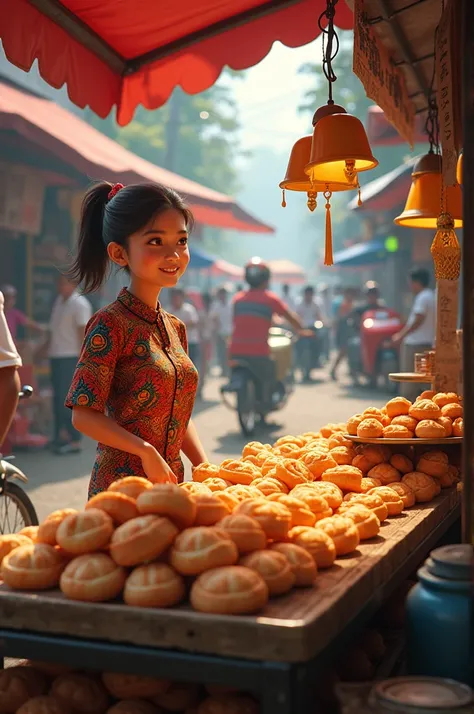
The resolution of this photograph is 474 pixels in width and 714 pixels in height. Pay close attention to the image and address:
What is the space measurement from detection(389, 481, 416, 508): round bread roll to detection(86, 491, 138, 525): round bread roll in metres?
1.34

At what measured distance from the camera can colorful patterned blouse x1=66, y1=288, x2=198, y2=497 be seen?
3.08 metres

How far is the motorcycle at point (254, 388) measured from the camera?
463 inches

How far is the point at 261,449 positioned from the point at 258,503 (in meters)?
1.45

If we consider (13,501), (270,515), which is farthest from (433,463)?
(13,501)

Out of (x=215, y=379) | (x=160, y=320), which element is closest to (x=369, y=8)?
(x=160, y=320)

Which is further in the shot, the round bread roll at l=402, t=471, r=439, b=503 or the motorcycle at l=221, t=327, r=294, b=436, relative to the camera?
the motorcycle at l=221, t=327, r=294, b=436

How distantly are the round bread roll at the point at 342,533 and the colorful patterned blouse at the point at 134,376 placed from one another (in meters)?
0.95

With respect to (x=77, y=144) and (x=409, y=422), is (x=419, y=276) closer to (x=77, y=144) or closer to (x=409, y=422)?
(x=77, y=144)

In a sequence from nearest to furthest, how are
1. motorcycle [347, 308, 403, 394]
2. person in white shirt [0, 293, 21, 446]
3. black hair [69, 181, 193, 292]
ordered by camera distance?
black hair [69, 181, 193, 292]
person in white shirt [0, 293, 21, 446]
motorcycle [347, 308, 403, 394]

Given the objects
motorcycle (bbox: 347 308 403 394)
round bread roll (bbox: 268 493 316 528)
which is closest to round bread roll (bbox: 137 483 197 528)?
round bread roll (bbox: 268 493 316 528)

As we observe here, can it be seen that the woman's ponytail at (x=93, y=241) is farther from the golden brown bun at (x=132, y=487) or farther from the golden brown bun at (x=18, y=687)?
the golden brown bun at (x=18, y=687)

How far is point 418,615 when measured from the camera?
2201 millimetres

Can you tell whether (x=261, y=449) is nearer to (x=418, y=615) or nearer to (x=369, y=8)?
(x=418, y=615)

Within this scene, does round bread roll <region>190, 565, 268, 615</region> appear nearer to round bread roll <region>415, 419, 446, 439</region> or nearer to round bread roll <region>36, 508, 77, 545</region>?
round bread roll <region>36, 508, 77, 545</region>
